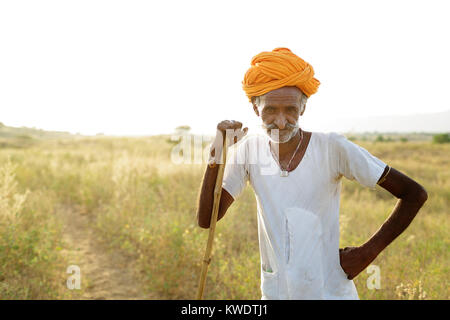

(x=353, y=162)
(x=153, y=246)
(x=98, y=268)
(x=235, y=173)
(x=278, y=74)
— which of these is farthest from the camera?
(x=98, y=268)

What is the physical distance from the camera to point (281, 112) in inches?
67.4

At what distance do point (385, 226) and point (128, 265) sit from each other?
406 centimetres

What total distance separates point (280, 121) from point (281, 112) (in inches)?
2.1

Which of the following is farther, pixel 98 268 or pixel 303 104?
pixel 98 268

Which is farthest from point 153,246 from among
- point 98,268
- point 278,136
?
point 278,136

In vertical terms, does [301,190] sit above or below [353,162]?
below

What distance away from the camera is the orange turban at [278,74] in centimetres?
173

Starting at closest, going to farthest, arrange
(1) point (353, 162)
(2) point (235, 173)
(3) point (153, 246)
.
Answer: (1) point (353, 162)
(2) point (235, 173)
(3) point (153, 246)

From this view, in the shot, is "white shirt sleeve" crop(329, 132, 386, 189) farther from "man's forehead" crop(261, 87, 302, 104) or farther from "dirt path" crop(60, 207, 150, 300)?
"dirt path" crop(60, 207, 150, 300)

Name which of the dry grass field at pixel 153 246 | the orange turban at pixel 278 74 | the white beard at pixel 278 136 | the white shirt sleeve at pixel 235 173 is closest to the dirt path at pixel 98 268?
the dry grass field at pixel 153 246

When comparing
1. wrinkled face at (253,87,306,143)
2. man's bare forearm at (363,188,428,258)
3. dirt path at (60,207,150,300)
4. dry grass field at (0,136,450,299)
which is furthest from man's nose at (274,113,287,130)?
dirt path at (60,207,150,300)

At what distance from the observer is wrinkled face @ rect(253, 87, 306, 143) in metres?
1.71

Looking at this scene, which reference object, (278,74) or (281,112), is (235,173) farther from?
(278,74)
